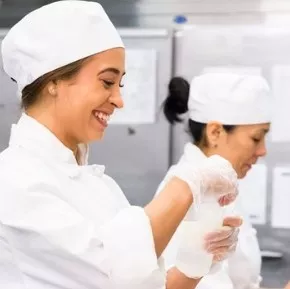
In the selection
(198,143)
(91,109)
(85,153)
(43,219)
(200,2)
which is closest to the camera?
(43,219)

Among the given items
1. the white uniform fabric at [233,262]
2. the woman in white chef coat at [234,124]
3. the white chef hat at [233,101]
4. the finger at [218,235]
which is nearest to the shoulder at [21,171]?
the finger at [218,235]

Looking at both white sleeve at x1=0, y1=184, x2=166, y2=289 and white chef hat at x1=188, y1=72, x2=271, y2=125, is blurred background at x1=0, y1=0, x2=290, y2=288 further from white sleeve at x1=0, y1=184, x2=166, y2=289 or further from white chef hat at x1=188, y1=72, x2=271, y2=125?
white sleeve at x1=0, y1=184, x2=166, y2=289

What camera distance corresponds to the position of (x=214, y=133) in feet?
6.13

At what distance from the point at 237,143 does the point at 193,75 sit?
0.70 m

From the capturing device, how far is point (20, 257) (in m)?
1.07

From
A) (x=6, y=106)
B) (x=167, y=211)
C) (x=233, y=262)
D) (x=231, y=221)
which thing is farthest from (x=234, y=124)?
(x=6, y=106)

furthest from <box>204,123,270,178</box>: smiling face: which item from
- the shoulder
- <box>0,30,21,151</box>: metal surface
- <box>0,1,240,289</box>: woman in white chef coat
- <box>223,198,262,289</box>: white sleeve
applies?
<box>0,30,21,151</box>: metal surface

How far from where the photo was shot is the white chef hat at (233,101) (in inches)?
73.9

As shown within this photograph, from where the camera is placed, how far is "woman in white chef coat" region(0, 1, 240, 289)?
1023mm

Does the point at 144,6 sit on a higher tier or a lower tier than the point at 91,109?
higher

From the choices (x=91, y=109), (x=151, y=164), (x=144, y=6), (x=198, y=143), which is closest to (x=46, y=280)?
(x=91, y=109)

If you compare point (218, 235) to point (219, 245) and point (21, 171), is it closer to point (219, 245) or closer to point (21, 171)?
point (219, 245)

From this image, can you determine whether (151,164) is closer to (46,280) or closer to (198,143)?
(198,143)

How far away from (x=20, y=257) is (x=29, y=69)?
1.15 ft
